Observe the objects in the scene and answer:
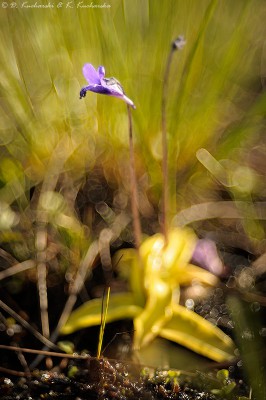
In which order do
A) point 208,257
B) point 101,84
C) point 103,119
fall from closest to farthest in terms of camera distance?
point 101,84
point 208,257
point 103,119

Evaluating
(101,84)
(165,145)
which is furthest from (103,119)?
(101,84)

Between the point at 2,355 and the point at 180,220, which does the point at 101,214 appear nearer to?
the point at 180,220

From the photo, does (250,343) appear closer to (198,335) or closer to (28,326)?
(198,335)

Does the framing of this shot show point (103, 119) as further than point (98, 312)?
Yes

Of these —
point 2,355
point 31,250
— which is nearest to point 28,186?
point 31,250

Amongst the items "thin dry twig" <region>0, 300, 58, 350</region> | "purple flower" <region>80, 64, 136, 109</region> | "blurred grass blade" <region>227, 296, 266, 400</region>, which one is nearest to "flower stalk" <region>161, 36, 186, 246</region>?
"purple flower" <region>80, 64, 136, 109</region>

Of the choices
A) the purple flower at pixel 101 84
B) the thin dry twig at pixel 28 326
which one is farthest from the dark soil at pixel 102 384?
the purple flower at pixel 101 84

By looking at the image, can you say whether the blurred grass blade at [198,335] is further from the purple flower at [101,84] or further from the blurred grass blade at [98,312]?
the purple flower at [101,84]
